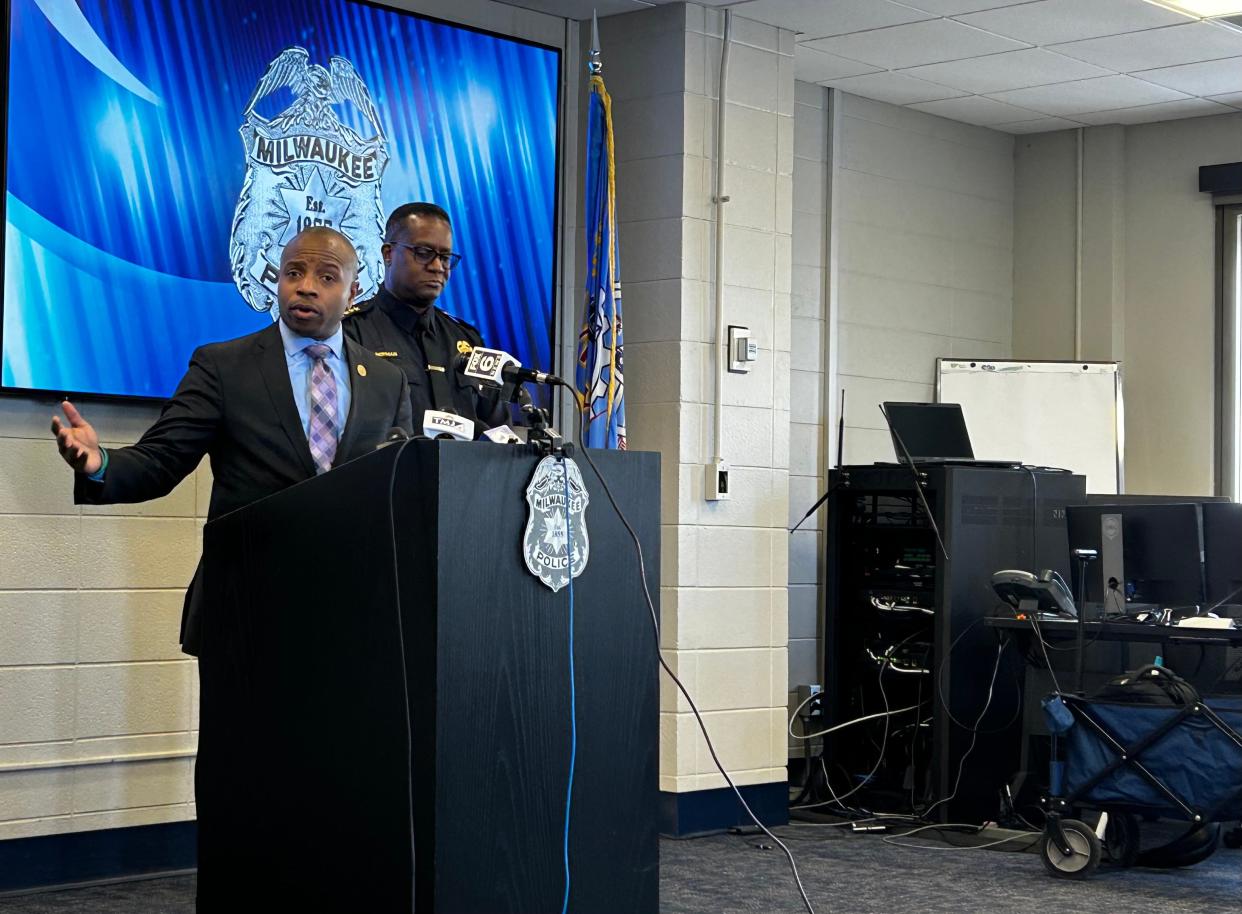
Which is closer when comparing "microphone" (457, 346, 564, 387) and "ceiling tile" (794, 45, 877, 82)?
"microphone" (457, 346, 564, 387)

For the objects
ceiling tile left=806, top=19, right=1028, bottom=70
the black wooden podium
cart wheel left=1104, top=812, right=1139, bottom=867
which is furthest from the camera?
ceiling tile left=806, top=19, right=1028, bottom=70

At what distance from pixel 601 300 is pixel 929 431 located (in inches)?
65.0

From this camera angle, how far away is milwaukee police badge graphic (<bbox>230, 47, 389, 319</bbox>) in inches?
187

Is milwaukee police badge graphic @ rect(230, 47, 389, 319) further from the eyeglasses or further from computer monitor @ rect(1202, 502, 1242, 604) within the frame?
computer monitor @ rect(1202, 502, 1242, 604)

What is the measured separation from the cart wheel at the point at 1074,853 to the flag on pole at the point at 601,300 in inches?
71.3

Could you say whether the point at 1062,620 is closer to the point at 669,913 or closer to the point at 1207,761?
the point at 1207,761

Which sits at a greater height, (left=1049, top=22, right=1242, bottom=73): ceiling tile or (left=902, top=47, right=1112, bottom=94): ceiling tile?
(left=1049, top=22, right=1242, bottom=73): ceiling tile

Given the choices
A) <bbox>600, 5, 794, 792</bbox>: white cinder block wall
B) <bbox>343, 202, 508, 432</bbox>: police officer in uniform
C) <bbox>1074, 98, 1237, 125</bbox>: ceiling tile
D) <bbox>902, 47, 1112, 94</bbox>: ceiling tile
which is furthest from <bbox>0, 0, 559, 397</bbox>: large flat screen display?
<bbox>1074, 98, 1237, 125</bbox>: ceiling tile

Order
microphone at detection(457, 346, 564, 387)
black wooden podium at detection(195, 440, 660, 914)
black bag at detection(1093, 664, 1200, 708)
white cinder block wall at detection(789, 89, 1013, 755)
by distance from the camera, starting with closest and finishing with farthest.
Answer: black wooden podium at detection(195, 440, 660, 914)
microphone at detection(457, 346, 564, 387)
black bag at detection(1093, 664, 1200, 708)
white cinder block wall at detection(789, 89, 1013, 755)

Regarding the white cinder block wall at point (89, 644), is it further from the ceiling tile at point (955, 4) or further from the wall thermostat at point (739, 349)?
the ceiling tile at point (955, 4)

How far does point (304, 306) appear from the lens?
120 inches

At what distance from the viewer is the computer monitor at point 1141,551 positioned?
5082 millimetres

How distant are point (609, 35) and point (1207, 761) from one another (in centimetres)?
321

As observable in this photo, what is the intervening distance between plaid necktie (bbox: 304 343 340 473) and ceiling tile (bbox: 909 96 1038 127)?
15.4ft
